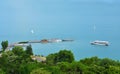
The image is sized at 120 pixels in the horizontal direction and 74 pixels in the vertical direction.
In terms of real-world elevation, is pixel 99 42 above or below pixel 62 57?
below

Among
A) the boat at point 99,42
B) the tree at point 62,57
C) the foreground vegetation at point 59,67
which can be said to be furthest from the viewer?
the boat at point 99,42

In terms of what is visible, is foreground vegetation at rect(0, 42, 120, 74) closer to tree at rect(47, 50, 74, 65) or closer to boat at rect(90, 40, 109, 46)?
tree at rect(47, 50, 74, 65)

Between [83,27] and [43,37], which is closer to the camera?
[43,37]

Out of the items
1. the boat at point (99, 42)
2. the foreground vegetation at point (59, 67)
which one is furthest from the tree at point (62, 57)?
the boat at point (99, 42)

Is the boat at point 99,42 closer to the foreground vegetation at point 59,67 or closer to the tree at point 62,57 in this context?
the tree at point 62,57

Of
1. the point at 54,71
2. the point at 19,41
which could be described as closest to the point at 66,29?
the point at 19,41

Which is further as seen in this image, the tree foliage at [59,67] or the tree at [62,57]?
the tree at [62,57]

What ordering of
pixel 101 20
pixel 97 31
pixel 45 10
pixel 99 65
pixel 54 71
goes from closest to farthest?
pixel 54 71, pixel 99 65, pixel 97 31, pixel 101 20, pixel 45 10

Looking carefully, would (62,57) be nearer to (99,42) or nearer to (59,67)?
(59,67)

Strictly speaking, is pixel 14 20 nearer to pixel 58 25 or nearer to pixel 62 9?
pixel 58 25

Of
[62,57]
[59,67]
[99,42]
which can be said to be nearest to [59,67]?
[59,67]

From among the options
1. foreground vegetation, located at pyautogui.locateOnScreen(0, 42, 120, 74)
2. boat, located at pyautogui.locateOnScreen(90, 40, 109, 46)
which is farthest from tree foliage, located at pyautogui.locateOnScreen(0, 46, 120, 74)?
boat, located at pyautogui.locateOnScreen(90, 40, 109, 46)
